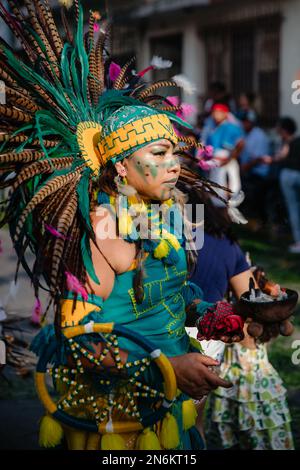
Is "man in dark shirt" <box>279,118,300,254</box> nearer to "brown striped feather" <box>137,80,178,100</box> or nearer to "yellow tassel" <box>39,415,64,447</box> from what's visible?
"brown striped feather" <box>137,80,178,100</box>

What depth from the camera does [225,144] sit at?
9531 millimetres

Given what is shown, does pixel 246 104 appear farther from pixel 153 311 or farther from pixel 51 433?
pixel 51 433

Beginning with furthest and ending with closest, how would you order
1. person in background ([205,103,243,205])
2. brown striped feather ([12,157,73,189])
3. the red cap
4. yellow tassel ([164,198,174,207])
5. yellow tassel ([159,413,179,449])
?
the red cap < person in background ([205,103,243,205]) < yellow tassel ([164,198,174,207]) < yellow tassel ([159,413,179,449]) < brown striped feather ([12,157,73,189])

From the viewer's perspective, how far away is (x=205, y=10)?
560 inches

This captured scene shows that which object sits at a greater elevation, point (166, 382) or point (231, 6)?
point (231, 6)

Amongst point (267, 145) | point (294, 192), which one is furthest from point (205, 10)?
point (294, 192)

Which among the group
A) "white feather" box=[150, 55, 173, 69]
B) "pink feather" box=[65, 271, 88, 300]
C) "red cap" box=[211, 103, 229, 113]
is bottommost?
"pink feather" box=[65, 271, 88, 300]

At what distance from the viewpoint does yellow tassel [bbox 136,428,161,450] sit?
2.66 metres

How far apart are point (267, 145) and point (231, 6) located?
148 inches

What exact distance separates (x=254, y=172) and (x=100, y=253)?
837 centimetres

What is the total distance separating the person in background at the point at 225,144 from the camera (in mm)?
9336

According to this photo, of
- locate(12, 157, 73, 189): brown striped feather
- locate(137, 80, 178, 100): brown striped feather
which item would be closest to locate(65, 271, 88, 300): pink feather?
locate(12, 157, 73, 189): brown striped feather
